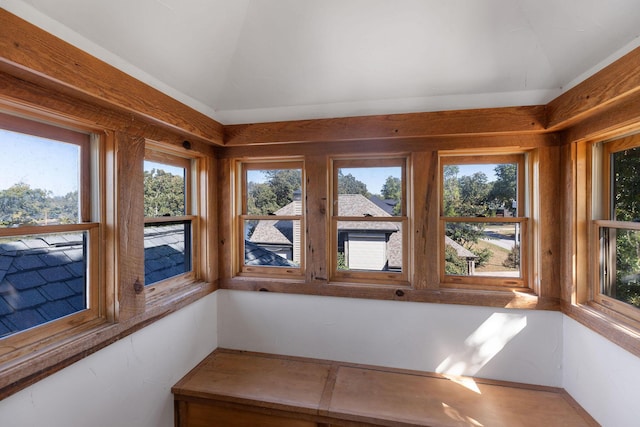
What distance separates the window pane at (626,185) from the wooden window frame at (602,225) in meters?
0.03

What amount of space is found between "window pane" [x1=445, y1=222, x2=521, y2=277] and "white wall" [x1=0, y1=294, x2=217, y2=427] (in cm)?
189

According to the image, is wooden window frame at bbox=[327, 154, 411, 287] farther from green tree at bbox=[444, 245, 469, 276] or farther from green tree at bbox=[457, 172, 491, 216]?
green tree at bbox=[457, 172, 491, 216]

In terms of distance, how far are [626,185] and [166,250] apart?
2699mm

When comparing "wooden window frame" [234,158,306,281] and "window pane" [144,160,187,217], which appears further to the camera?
"wooden window frame" [234,158,306,281]

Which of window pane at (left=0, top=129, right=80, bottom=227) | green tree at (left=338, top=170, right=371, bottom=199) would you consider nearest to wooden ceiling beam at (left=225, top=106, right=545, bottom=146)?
green tree at (left=338, top=170, right=371, bottom=199)

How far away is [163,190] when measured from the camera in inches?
72.4

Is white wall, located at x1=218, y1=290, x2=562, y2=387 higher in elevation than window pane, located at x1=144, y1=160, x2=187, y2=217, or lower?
lower

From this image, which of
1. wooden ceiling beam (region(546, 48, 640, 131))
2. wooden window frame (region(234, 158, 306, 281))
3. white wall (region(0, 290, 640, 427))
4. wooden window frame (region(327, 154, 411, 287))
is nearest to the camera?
A: wooden ceiling beam (region(546, 48, 640, 131))

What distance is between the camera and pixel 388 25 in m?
1.50

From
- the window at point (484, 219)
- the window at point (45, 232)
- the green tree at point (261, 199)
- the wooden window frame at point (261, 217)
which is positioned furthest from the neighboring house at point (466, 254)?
the window at point (45, 232)

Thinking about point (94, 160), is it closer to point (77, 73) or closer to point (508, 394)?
point (77, 73)

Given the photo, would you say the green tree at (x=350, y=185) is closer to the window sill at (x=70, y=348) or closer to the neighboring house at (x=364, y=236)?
the neighboring house at (x=364, y=236)

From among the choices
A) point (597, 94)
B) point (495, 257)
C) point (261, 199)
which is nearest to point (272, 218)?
point (261, 199)

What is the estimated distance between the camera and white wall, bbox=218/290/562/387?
1811 millimetres
